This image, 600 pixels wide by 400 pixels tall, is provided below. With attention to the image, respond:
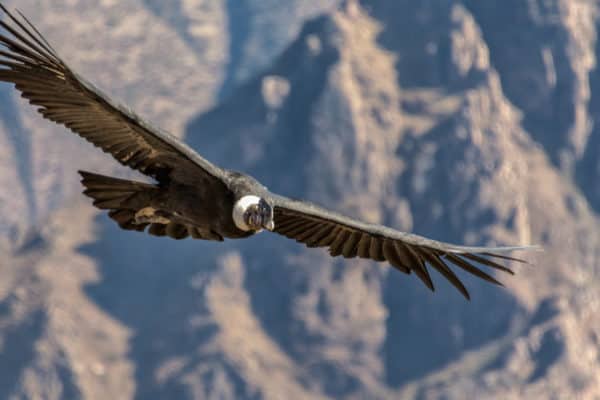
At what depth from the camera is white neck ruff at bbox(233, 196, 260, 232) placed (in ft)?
107

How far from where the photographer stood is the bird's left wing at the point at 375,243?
3400 cm

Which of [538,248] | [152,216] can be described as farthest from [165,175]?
[538,248]

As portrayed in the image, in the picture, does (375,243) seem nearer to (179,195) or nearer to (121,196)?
(179,195)

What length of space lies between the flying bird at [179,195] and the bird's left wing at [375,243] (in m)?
0.02

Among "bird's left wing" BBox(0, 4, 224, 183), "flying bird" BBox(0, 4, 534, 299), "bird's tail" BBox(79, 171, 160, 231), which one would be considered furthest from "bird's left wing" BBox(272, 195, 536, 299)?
"bird's tail" BBox(79, 171, 160, 231)

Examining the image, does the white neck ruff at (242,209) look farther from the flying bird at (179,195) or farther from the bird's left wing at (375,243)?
the bird's left wing at (375,243)

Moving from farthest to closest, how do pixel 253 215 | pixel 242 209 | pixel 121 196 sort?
1. pixel 121 196
2. pixel 242 209
3. pixel 253 215

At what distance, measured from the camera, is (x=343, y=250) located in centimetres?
3722

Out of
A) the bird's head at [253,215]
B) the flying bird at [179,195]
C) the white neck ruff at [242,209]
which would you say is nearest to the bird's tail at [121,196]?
the flying bird at [179,195]

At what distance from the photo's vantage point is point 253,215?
32.5 meters

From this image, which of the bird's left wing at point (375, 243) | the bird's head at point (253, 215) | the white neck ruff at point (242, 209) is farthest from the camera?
the bird's left wing at point (375, 243)

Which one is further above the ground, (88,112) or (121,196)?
(88,112)

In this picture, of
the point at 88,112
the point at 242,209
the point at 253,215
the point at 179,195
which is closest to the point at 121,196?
the point at 179,195

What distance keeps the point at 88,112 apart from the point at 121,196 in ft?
10.1
